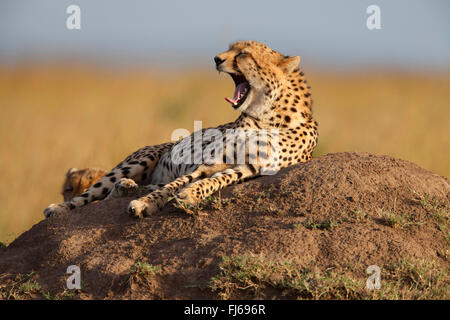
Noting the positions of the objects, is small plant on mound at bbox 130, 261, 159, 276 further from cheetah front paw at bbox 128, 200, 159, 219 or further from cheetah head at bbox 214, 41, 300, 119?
cheetah head at bbox 214, 41, 300, 119

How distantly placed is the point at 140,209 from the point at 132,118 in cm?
612

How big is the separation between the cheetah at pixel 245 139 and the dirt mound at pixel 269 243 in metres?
0.37

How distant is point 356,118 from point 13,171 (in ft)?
19.8

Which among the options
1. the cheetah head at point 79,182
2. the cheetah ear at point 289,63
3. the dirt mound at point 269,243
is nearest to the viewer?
the dirt mound at point 269,243

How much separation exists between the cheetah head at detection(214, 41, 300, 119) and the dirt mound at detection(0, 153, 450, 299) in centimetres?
86

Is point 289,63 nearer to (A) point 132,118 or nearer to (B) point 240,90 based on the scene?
(B) point 240,90

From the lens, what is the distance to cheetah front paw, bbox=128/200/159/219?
392cm

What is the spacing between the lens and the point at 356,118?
10711mm

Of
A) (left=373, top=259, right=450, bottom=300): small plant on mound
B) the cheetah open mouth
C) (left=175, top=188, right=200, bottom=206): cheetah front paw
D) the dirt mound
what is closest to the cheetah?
the cheetah open mouth

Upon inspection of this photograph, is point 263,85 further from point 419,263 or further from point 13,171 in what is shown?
point 13,171

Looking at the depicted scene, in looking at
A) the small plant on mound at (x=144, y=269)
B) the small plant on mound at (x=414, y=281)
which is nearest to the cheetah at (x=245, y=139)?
the small plant on mound at (x=144, y=269)

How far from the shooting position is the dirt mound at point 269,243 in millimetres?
3014

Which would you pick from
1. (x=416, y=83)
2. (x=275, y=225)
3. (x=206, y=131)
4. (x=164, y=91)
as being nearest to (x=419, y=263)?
(x=275, y=225)

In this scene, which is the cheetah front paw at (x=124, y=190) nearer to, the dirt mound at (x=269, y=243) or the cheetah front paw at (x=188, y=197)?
the dirt mound at (x=269, y=243)
